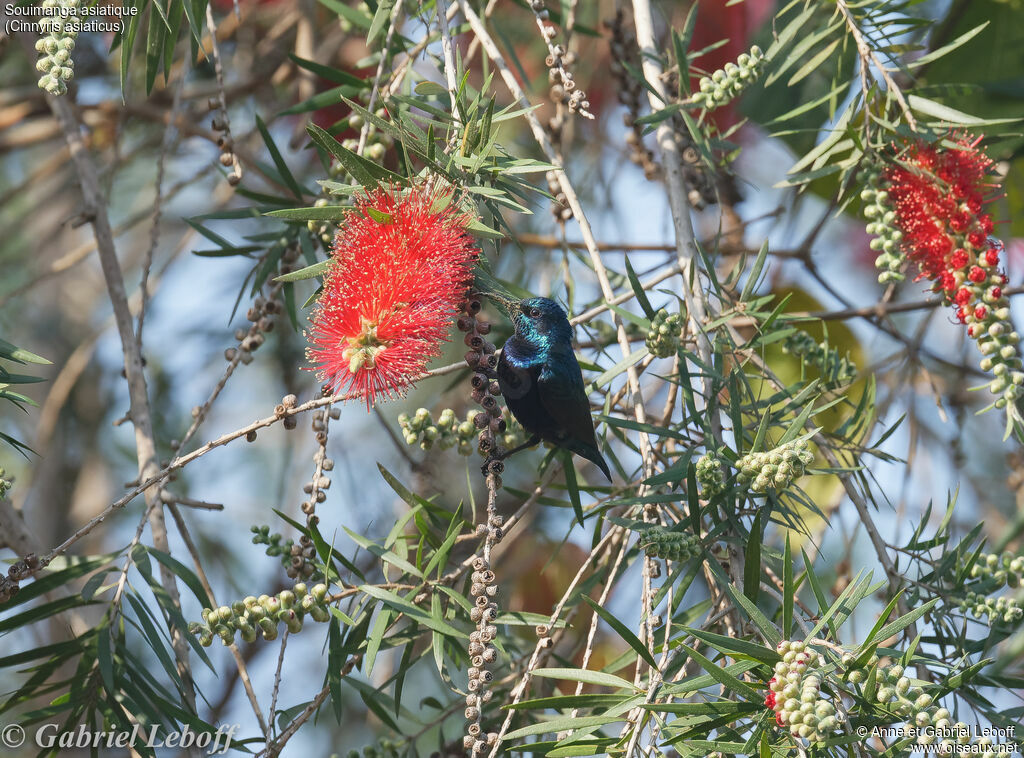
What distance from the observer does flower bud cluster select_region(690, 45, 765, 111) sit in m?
1.50

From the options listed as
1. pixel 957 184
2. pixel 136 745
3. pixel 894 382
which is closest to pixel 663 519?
pixel 957 184

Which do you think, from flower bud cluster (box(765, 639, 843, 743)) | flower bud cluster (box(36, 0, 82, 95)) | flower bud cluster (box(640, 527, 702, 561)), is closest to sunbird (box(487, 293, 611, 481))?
flower bud cluster (box(640, 527, 702, 561))

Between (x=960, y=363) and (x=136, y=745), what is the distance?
2194mm

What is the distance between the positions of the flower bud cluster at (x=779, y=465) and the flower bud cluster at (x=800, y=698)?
0.71 feet

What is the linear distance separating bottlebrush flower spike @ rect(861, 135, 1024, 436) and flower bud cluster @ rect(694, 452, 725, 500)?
410 millimetres

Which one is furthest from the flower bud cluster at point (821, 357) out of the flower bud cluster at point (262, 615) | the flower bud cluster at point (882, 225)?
the flower bud cluster at point (262, 615)

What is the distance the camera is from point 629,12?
246 centimetres

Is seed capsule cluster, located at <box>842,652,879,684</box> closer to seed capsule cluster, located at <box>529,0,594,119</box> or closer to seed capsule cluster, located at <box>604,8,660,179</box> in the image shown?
seed capsule cluster, located at <box>529,0,594,119</box>

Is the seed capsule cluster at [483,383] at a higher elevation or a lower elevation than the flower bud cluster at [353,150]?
lower

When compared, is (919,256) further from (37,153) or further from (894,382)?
(37,153)

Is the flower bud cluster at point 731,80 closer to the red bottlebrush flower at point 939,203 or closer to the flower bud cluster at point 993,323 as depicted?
the red bottlebrush flower at point 939,203

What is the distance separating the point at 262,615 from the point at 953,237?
120cm

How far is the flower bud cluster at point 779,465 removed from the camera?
1.21 meters

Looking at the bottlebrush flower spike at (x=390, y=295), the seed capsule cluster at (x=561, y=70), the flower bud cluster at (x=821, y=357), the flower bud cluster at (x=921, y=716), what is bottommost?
the flower bud cluster at (x=921, y=716)
